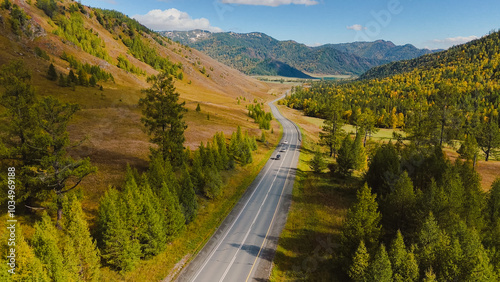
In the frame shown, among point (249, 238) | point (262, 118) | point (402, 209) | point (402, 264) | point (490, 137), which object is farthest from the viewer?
point (262, 118)

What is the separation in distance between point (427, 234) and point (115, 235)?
1109 inches

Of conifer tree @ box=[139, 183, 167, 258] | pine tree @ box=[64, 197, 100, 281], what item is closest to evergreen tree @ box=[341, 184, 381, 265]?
conifer tree @ box=[139, 183, 167, 258]

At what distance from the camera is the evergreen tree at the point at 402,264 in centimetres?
1905

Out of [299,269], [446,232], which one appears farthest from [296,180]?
[446,232]

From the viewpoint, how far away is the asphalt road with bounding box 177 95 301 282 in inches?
1027

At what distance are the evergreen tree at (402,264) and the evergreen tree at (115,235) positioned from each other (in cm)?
2322

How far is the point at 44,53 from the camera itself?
10444cm

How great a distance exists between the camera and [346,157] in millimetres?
50406

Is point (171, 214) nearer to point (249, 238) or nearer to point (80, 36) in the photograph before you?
point (249, 238)

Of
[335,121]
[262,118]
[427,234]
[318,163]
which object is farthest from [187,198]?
[262,118]

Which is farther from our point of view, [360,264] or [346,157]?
[346,157]

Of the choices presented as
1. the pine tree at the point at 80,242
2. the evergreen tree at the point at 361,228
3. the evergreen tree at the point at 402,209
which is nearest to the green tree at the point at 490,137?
the evergreen tree at the point at 402,209

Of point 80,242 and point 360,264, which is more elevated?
point 80,242

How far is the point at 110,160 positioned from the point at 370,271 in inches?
1667
